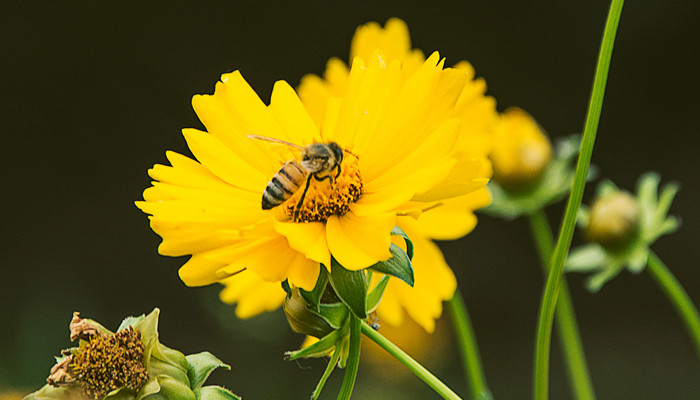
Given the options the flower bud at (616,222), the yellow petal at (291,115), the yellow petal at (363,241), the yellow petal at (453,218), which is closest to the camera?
the yellow petal at (363,241)

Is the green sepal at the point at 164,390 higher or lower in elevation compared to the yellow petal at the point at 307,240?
lower

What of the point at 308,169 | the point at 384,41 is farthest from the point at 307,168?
the point at 384,41

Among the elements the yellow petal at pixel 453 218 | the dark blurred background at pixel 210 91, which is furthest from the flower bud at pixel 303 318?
the dark blurred background at pixel 210 91

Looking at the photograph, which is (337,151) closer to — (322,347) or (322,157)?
(322,157)

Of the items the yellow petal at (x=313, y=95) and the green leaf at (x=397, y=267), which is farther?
the yellow petal at (x=313, y=95)

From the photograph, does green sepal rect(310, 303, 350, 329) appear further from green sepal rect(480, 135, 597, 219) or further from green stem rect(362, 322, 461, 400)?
green sepal rect(480, 135, 597, 219)

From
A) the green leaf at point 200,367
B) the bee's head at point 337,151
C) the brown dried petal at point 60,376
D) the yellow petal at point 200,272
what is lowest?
the brown dried petal at point 60,376

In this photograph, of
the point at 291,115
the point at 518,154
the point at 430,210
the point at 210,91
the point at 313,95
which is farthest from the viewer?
the point at 210,91

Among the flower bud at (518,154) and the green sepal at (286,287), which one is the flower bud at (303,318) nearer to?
the green sepal at (286,287)
